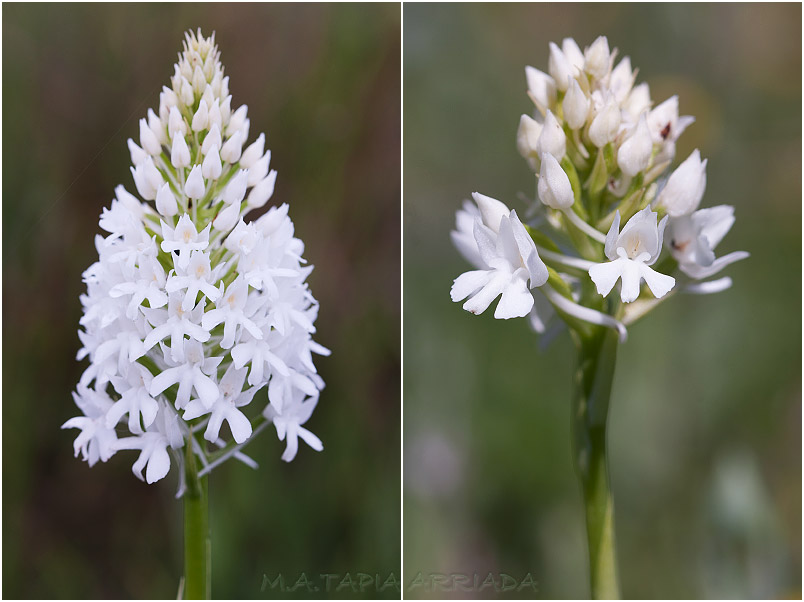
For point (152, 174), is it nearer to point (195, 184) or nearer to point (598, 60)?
point (195, 184)

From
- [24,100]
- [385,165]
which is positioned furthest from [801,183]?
[24,100]

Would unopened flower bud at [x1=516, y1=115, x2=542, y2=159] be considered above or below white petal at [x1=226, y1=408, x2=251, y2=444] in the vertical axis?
above

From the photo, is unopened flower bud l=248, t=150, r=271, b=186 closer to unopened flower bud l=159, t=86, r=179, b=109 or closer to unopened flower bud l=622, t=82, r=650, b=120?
unopened flower bud l=159, t=86, r=179, b=109

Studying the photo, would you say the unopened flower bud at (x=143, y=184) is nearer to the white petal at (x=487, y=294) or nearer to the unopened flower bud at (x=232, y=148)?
the unopened flower bud at (x=232, y=148)

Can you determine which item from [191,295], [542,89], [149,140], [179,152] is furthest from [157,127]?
[542,89]

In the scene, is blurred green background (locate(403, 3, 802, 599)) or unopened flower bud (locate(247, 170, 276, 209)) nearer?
unopened flower bud (locate(247, 170, 276, 209))

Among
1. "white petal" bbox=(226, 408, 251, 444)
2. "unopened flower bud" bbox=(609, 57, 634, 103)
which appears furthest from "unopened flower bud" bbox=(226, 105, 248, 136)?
"unopened flower bud" bbox=(609, 57, 634, 103)

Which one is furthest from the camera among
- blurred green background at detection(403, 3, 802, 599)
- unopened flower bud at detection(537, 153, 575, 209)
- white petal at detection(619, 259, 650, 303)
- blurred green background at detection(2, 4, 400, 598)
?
blurred green background at detection(403, 3, 802, 599)
